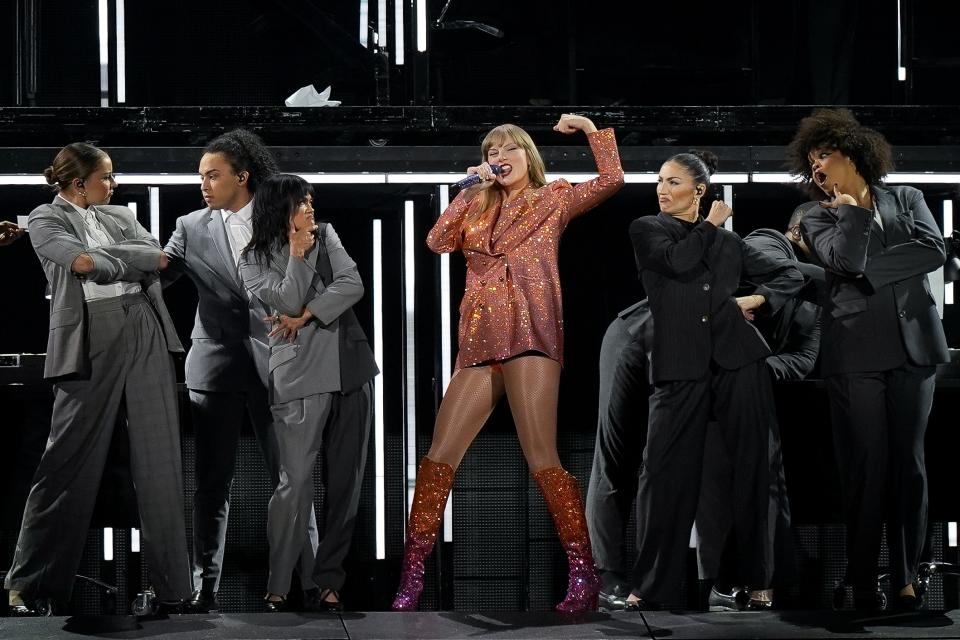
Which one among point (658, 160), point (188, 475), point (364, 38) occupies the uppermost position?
point (364, 38)

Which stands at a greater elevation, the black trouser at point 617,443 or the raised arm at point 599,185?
the raised arm at point 599,185

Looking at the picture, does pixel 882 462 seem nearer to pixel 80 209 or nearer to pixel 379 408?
pixel 379 408

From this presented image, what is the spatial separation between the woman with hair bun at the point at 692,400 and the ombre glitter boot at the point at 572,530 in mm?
159

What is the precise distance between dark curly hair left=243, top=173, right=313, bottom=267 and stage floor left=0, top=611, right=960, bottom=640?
1161 mm

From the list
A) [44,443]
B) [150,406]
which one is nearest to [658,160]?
[150,406]

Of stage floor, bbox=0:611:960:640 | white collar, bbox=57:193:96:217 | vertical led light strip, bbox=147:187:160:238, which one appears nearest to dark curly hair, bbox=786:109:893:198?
stage floor, bbox=0:611:960:640

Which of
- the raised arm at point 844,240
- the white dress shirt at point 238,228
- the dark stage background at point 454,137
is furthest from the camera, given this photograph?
the dark stage background at point 454,137

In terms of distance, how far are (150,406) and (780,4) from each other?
3197 millimetres

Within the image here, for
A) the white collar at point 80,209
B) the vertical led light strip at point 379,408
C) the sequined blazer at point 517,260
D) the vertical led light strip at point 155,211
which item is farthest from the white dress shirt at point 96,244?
the vertical led light strip at point 379,408

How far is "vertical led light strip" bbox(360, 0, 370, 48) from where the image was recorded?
551 centimetres

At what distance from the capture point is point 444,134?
204 inches

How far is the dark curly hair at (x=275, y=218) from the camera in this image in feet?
14.2

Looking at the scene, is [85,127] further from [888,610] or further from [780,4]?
[888,610]

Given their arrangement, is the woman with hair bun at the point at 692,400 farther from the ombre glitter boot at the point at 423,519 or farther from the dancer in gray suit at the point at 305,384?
the dancer in gray suit at the point at 305,384
